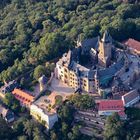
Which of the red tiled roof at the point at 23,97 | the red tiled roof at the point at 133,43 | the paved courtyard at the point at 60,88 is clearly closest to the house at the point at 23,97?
the red tiled roof at the point at 23,97

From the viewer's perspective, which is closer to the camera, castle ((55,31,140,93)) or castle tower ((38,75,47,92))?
castle ((55,31,140,93))

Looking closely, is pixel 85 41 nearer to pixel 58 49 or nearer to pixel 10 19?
pixel 58 49

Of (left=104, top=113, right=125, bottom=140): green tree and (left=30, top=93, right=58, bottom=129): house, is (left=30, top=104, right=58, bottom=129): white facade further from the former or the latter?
(left=104, top=113, right=125, bottom=140): green tree

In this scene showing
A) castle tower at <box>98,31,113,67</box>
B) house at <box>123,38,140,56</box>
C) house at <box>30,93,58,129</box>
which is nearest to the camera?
house at <box>30,93,58,129</box>

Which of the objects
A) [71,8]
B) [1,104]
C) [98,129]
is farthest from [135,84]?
[71,8]

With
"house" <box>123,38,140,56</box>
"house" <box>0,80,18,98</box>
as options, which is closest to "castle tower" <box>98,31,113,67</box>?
"house" <box>123,38,140,56</box>

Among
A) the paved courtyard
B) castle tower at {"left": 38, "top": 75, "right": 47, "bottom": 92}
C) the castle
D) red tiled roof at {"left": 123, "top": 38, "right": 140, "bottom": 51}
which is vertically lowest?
the paved courtyard
